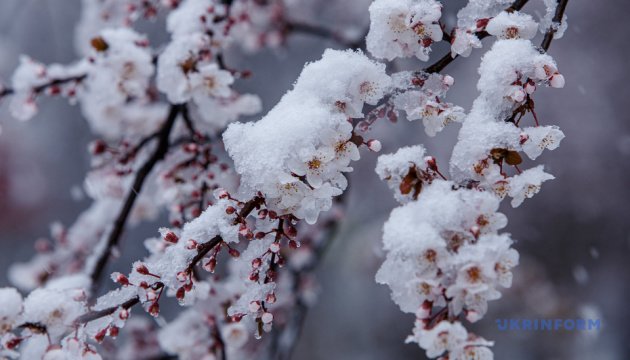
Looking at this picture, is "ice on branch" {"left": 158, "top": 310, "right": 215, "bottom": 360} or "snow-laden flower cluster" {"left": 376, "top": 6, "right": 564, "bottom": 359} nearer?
"snow-laden flower cluster" {"left": 376, "top": 6, "right": 564, "bottom": 359}

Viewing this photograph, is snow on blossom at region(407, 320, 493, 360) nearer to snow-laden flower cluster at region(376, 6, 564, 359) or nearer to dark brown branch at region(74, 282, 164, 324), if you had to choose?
snow-laden flower cluster at region(376, 6, 564, 359)

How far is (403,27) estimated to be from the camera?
1611mm

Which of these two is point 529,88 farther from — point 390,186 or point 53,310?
point 53,310

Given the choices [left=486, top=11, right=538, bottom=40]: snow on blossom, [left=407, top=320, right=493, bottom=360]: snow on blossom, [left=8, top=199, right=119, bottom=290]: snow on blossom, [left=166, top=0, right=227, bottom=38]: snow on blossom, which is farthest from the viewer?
[left=8, top=199, right=119, bottom=290]: snow on blossom

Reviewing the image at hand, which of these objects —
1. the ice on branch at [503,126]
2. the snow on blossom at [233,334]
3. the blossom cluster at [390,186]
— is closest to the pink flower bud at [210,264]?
the blossom cluster at [390,186]

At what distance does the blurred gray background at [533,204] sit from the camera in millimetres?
6059

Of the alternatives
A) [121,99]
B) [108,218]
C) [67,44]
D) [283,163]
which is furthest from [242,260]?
[67,44]

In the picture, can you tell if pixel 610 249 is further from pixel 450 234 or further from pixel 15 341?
pixel 15 341

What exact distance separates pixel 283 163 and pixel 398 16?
0.54 m

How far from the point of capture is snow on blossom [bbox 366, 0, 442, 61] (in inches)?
60.9

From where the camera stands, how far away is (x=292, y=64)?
8352mm

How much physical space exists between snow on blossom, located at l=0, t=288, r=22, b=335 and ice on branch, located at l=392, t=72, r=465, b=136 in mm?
1252

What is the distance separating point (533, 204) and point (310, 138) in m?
6.34

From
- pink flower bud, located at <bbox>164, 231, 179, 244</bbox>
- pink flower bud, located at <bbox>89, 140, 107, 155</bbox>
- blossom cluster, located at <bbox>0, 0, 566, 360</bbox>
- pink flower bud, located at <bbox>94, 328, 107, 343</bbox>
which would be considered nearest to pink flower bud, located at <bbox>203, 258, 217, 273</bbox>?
blossom cluster, located at <bbox>0, 0, 566, 360</bbox>
